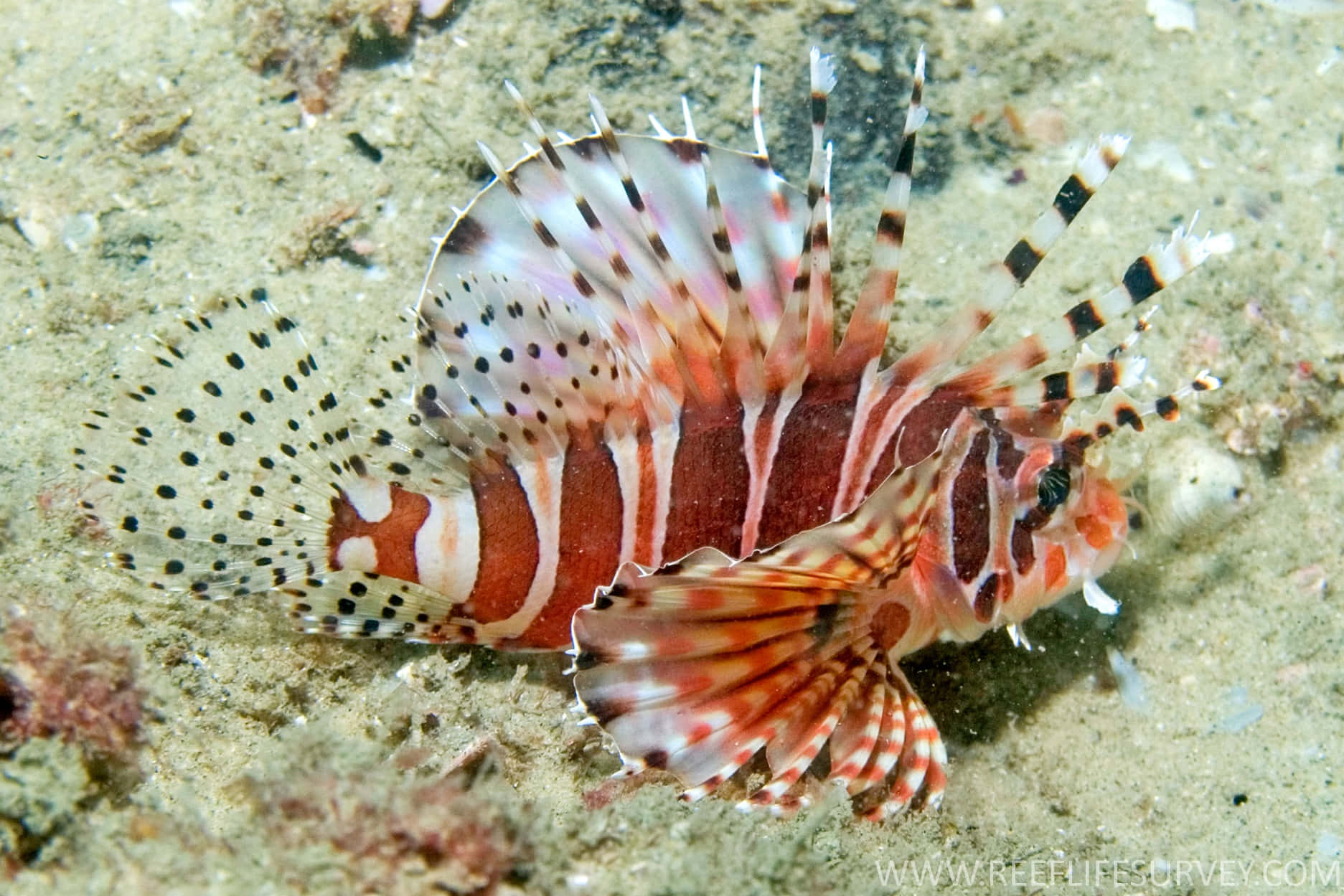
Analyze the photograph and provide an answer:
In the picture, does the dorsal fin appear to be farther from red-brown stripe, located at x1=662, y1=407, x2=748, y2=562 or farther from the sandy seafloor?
the sandy seafloor

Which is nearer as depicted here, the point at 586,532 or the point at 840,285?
the point at 586,532

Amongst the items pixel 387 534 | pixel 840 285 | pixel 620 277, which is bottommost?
pixel 840 285

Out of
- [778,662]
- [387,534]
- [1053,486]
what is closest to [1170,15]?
[1053,486]

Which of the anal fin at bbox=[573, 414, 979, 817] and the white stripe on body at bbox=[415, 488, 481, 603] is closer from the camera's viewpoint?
the anal fin at bbox=[573, 414, 979, 817]

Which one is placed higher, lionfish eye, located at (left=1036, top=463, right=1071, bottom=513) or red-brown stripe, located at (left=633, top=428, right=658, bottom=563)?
red-brown stripe, located at (left=633, top=428, right=658, bottom=563)

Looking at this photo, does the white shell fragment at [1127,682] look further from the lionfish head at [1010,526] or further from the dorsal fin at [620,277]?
the dorsal fin at [620,277]

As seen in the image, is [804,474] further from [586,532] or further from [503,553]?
[503,553]

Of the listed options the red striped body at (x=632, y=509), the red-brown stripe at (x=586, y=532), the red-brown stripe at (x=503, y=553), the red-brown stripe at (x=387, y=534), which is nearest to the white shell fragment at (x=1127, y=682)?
the red striped body at (x=632, y=509)

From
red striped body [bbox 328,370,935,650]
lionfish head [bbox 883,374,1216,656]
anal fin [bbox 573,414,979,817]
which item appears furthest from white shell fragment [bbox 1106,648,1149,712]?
red striped body [bbox 328,370,935,650]
